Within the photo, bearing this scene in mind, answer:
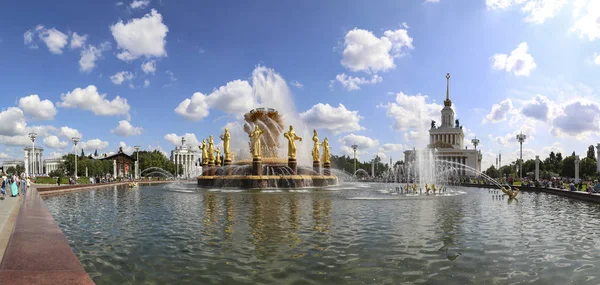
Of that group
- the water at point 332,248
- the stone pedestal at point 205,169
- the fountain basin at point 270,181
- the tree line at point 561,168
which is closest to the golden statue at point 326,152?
the fountain basin at point 270,181

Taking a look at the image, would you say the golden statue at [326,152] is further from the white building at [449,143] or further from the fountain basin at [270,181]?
the white building at [449,143]

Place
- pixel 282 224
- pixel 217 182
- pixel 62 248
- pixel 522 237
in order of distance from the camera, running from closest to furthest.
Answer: pixel 62 248, pixel 522 237, pixel 282 224, pixel 217 182

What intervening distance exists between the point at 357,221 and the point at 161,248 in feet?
23.1

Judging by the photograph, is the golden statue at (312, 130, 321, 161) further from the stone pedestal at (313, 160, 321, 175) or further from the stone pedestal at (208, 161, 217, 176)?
the stone pedestal at (208, 161, 217, 176)

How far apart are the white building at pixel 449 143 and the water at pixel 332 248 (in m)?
122

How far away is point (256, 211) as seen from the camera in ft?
55.4

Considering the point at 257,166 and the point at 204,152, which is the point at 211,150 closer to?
the point at 204,152

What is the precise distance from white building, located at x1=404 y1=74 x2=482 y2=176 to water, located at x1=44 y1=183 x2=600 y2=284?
122 m

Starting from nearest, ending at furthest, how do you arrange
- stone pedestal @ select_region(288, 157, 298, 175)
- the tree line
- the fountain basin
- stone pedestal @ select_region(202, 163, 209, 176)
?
the fountain basin → stone pedestal @ select_region(288, 157, 298, 175) → stone pedestal @ select_region(202, 163, 209, 176) → the tree line

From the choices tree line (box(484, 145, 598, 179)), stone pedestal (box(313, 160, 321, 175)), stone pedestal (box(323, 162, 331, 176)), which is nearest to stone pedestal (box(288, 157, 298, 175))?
stone pedestal (box(313, 160, 321, 175))

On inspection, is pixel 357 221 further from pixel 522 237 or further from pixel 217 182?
pixel 217 182

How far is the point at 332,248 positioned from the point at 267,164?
91.0 feet

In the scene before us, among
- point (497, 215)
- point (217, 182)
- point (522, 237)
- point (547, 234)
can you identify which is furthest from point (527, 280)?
point (217, 182)

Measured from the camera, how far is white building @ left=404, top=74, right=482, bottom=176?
134125 mm
